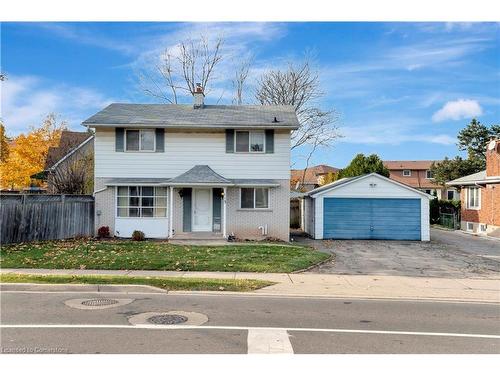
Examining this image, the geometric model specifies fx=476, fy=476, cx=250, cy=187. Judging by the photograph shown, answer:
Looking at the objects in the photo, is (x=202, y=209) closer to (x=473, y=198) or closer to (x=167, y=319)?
(x=167, y=319)

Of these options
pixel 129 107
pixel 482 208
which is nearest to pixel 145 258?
pixel 129 107

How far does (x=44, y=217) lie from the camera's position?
1967 centimetres

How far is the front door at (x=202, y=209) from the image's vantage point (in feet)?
73.2

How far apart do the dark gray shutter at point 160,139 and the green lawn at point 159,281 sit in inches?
442

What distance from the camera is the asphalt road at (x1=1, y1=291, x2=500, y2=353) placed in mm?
6598

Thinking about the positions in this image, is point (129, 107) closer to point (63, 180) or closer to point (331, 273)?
point (63, 180)

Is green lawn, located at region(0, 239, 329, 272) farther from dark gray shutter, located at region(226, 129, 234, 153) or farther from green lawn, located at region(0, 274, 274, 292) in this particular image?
dark gray shutter, located at region(226, 129, 234, 153)

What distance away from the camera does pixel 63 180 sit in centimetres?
2659


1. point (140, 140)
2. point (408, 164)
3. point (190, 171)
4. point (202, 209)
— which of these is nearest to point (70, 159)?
point (140, 140)

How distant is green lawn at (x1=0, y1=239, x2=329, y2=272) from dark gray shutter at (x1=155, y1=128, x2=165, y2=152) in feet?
17.5

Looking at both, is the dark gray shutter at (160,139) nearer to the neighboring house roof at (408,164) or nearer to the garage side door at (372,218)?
the garage side door at (372,218)

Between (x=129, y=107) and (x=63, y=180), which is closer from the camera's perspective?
(x=129, y=107)

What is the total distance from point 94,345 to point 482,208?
2873 centimetres

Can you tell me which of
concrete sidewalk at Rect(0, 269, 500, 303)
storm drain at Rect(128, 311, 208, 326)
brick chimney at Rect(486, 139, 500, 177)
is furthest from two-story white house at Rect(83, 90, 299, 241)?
brick chimney at Rect(486, 139, 500, 177)
